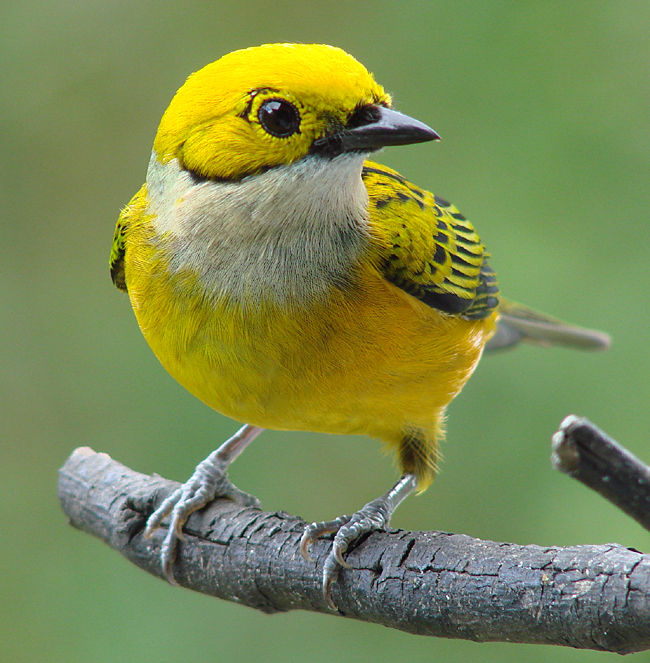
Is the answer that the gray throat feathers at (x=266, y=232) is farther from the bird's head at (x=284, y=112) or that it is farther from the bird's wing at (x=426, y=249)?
the bird's wing at (x=426, y=249)

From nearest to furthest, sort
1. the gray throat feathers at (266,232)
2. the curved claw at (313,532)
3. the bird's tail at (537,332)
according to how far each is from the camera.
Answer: the gray throat feathers at (266,232), the curved claw at (313,532), the bird's tail at (537,332)

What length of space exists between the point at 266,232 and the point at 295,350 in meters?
0.53

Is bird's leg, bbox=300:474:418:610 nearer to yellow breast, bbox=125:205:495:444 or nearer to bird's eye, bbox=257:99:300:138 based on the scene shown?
yellow breast, bbox=125:205:495:444

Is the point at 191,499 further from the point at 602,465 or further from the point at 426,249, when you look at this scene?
the point at 602,465

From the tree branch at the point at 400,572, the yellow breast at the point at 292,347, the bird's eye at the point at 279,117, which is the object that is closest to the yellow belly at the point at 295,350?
the yellow breast at the point at 292,347

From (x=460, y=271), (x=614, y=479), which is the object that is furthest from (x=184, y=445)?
(x=614, y=479)

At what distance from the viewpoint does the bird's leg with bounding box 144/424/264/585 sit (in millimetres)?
4352

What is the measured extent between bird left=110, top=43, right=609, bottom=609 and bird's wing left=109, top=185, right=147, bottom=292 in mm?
23

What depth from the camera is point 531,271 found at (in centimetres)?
636

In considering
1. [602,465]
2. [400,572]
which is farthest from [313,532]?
[602,465]

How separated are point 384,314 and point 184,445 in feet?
9.08

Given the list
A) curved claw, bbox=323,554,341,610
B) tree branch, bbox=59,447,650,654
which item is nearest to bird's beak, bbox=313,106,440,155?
tree branch, bbox=59,447,650,654

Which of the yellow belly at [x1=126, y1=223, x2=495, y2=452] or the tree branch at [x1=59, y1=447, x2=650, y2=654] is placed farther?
the yellow belly at [x1=126, y1=223, x2=495, y2=452]

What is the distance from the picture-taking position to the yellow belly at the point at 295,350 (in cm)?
373
